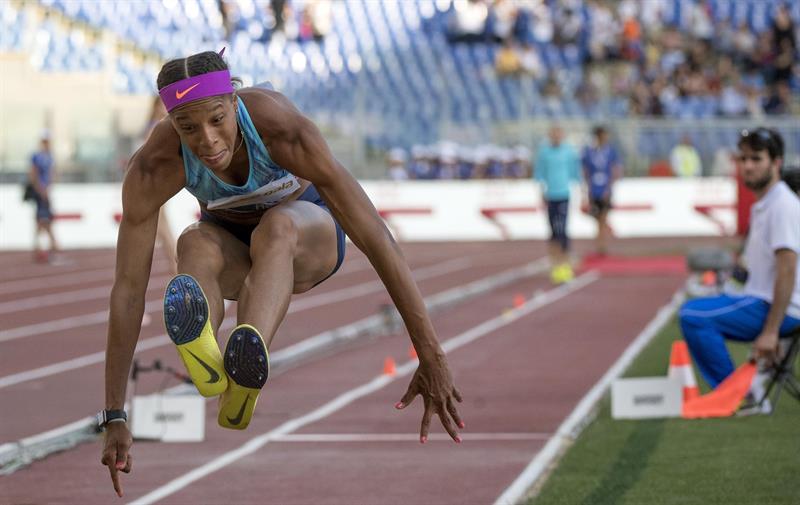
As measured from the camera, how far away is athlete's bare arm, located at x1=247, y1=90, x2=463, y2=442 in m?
4.73

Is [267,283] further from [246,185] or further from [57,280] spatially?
[57,280]

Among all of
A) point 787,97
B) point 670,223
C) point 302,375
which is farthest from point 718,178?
point 302,375

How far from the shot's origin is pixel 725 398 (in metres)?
8.16

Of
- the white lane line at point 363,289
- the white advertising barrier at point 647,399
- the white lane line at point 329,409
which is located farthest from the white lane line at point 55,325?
the white advertising barrier at point 647,399

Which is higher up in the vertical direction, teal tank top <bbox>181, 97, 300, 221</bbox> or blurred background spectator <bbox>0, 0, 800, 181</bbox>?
teal tank top <bbox>181, 97, 300, 221</bbox>

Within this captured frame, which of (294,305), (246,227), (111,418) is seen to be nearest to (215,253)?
(246,227)

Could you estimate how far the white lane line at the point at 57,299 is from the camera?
53.0ft

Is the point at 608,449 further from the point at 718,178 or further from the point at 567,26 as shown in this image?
the point at 567,26

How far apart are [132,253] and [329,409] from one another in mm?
4383

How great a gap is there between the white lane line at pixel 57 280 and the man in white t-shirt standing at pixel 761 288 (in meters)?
11.5

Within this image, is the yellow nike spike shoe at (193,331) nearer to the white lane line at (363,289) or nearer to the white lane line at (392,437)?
the white lane line at (392,437)

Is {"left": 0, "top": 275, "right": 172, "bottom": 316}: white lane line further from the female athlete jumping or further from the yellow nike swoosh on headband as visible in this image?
the yellow nike swoosh on headband

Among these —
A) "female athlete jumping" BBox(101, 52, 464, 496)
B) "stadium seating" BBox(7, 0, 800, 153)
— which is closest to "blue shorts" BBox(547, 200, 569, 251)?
"stadium seating" BBox(7, 0, 800, 153)

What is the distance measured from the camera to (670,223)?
2664 centimetres
